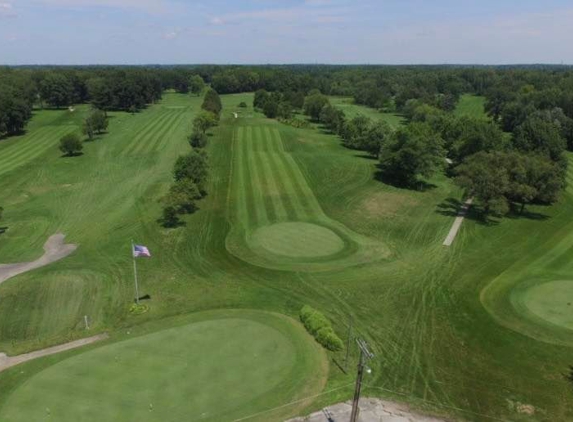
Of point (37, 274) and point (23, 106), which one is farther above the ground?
point (23, 106)

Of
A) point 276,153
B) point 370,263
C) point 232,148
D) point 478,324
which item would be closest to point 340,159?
point 276,153

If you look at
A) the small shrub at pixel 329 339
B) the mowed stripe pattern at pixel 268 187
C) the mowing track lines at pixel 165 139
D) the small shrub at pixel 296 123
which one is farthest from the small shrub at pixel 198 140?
the small shrub at pixel 329 339

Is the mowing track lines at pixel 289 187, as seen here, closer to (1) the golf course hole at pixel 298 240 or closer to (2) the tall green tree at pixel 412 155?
(1) the golf course hole at pixel 298 240

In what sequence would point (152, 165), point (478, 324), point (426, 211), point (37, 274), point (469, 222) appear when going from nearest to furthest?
point (478, 324), point (37, 274), point (469, 222), point (426, 211), point (152, 165)

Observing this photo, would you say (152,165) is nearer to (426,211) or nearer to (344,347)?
(426,211)

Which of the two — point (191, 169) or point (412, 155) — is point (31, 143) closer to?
point (191, 169)

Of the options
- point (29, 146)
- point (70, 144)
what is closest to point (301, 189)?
point (70, 144)

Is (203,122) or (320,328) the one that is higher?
(203,122)
